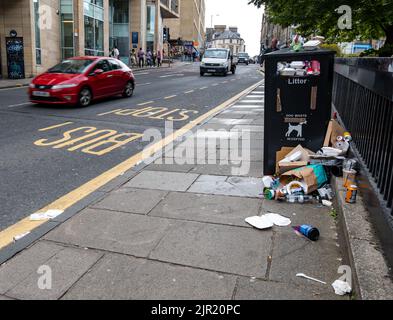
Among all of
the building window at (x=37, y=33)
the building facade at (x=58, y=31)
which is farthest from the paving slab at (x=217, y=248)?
the building window at (x=37, y=33)

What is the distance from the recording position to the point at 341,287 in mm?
2918

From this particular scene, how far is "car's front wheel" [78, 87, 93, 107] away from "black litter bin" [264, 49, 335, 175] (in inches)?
338

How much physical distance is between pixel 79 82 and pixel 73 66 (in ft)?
3.75

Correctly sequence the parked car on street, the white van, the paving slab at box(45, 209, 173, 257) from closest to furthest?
the paving slab at box(45, 209, 173, 257), the white van, the parked car on street

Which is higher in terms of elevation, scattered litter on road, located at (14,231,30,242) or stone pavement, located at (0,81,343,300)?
stone pavement, located at (0,81,343,300)

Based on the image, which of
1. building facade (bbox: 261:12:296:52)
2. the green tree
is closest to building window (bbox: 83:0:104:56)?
building facade (bbox: 261:12:296:52)

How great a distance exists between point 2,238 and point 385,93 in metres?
3.64

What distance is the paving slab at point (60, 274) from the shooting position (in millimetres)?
2882

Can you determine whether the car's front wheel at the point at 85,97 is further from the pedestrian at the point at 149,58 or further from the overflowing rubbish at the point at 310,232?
the pedestrian at the point at 149,58

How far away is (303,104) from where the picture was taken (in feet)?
17.3

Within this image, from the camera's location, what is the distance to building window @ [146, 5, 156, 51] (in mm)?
47938

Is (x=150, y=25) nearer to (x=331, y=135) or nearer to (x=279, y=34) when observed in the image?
(x=279, y=34)

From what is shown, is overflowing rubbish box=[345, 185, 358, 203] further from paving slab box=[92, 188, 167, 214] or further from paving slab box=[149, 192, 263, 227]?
paving slab box=[92, 188, 167, 214]

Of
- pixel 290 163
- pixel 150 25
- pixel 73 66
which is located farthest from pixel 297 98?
pixel 150 25
